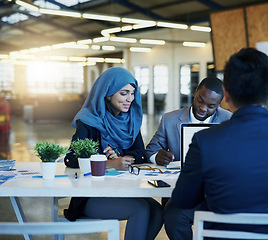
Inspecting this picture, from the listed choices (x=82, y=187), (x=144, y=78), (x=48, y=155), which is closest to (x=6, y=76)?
(x=144, y=78)

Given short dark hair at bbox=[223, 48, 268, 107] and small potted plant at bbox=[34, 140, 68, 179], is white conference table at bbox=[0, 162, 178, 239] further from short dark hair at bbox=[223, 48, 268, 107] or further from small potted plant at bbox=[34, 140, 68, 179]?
short dark hair at bbox=[223, 48, 268, 107]

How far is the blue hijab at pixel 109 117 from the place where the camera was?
2.45m

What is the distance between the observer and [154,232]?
2.06 metres

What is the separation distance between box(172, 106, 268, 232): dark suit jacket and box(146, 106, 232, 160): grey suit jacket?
1.36 metres

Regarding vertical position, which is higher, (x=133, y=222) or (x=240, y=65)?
(x=240, y=65)

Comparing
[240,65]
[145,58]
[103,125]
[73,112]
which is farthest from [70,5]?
[240,65]

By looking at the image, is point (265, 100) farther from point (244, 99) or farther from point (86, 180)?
point (86, 180)

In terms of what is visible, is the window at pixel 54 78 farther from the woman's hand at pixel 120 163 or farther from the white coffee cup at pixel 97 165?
the white coffee cup at pixel 97 165

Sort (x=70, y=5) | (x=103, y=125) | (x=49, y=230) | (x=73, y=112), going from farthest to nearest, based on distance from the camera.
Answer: (x=73, y=112), (x=70, y=5), (x=103, y=125), (x=49, y=230)

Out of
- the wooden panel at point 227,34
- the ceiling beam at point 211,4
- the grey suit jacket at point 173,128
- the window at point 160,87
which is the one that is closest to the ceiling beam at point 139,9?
the ceiling beam at point 211,4

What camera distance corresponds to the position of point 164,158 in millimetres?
2336

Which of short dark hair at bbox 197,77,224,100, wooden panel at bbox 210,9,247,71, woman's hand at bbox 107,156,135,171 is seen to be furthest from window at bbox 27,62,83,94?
woman's hand at bbox 107,156,135,171

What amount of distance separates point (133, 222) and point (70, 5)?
600 inches

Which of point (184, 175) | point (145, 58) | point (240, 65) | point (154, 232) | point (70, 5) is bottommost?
point (154, 232)
